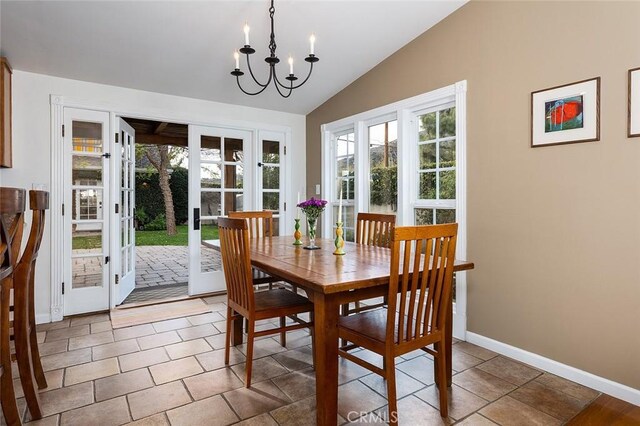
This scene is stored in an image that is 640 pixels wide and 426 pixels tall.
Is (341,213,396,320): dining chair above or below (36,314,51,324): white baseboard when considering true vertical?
above

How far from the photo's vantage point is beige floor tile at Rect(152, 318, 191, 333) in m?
3.13

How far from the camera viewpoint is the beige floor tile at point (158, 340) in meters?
2.76

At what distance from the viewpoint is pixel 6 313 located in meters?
1.47

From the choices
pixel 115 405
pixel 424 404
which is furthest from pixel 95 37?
pixel 424 404

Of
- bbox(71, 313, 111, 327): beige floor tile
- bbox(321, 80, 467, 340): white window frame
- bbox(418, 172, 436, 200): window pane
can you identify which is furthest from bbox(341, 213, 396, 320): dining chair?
bbox(71, 313, 111, 327): beige floor tile

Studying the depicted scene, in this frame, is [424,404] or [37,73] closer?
[424,404]

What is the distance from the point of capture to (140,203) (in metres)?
10.5

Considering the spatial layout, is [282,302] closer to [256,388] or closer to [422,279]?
[256,388]

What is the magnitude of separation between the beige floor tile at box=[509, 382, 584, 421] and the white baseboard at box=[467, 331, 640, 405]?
0.21 meters

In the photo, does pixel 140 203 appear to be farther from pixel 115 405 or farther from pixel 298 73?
pixel 115 405

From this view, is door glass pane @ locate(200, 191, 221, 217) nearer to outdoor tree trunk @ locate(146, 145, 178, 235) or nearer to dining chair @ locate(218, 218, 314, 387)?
dining chair @ locate(218, 218, 314, 387)

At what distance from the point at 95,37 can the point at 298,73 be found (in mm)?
1773

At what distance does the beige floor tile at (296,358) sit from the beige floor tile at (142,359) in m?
0.82

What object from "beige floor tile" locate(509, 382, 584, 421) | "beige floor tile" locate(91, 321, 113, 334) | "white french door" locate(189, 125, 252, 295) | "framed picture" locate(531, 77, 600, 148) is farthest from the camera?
"white french door" locate(189, 125, 252, 295)
